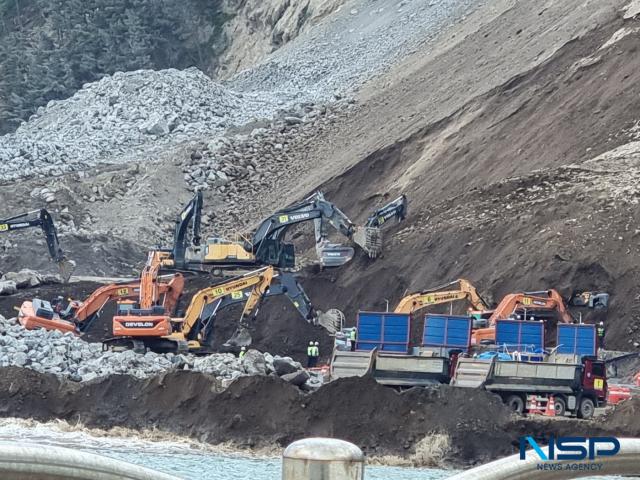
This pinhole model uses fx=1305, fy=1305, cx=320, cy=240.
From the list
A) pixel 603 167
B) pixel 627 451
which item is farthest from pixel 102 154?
pixel 627 451

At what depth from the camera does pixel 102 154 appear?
181 feet

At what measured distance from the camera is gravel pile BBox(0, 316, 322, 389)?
2498cm

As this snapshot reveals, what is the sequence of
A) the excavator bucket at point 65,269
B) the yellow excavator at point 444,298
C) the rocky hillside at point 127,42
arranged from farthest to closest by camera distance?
1. the rocky hillside at point 127,42
2. the excavator bucket at point 65,269
3. the yellow excavator at point 444,298

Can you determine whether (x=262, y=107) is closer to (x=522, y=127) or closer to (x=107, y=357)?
(x=522, y=127)

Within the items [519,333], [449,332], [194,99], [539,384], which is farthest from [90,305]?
[194,99]

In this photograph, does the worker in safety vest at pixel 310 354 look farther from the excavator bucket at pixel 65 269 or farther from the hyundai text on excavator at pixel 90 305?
the excavator bucket at pixel 65 269

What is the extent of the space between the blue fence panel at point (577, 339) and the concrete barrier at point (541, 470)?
71.2ft

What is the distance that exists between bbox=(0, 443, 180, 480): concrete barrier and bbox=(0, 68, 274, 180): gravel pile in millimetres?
50124

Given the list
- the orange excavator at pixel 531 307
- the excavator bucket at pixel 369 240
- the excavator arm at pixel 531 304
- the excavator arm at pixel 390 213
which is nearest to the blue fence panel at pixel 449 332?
the orange excavator at pixel 531 307

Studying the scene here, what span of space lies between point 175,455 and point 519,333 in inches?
361

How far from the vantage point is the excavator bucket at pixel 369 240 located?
3575 cm

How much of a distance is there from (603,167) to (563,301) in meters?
6.19

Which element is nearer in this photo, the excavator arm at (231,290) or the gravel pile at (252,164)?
the excavator arm at (231,290)

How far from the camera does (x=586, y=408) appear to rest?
23.1 m
